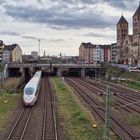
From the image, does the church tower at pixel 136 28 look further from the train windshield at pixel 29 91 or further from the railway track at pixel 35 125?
the railway track at pixel 35 125

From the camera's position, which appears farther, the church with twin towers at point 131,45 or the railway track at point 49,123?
the church with twin towers at point 131,45

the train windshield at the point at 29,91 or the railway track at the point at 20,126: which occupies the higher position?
the train windshield at the point at 29,91

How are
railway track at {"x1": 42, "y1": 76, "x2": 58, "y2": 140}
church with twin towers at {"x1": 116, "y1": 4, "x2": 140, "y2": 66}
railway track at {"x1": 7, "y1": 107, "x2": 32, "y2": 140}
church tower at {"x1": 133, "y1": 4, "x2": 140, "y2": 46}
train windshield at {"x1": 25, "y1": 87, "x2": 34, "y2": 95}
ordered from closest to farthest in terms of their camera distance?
railway track at {"x1": 42, "y1": 76, "x2": 58, "y2": 140}
railway track at {"x1": 7, "y1": 107, "x2": 32, "y2": 140}
train windshield at {"x1": 25, "y1": 87, "x2": 34, "y2": 95}
church tower at {"x1": 133, "y1": 4, "x2": 140, "y2": 46}
church with twin towers at {"x1": 116, "y1": 4, "x2": 140, "y2": 66}

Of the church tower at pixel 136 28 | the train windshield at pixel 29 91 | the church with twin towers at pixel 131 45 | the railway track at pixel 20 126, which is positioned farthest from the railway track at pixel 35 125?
the church tower at pixel 136 28

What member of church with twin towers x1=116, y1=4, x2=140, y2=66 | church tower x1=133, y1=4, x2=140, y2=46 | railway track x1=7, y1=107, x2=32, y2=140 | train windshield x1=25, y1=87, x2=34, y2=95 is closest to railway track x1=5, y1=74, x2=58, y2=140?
railway track x1=7, y1=107, x2=32, y2=140

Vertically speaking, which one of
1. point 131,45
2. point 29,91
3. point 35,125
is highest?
point 131,45

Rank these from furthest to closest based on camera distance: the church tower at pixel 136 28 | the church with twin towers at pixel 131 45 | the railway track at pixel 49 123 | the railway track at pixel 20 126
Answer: the church with twin towers at pixel 131 45
the church tower at pixel 136 28
the railway track at pixel 20 126
the railway track at pixel 49 123

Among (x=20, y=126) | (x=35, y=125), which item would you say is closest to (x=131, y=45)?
(x=35, y=125)

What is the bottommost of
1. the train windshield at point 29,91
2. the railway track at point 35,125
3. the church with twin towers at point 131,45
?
the railway track at point 35,125

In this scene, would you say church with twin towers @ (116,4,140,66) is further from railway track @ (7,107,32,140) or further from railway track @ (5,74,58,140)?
railway track @ (7,107,32,140)

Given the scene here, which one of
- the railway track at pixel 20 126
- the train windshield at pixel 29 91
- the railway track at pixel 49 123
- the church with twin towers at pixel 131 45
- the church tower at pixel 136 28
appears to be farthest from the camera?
the church with twin towers at pixel 131 45

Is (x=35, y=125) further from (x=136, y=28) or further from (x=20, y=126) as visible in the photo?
(x=136, y=28)

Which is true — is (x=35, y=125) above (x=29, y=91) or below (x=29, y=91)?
below

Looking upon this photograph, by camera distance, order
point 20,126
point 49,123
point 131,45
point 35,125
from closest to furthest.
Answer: point 20,126 → point 35,125 → point 49,123 → point 131,45
